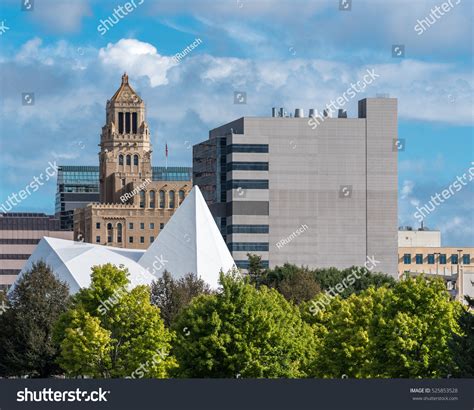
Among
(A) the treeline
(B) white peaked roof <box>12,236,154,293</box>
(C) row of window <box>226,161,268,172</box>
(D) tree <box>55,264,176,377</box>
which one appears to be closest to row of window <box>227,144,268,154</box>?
(C) row of window <box>226,161,268,172</box>

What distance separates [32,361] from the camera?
8719 centimetres

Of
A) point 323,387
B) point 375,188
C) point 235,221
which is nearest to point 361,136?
point 375,188

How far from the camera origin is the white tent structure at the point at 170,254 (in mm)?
123312

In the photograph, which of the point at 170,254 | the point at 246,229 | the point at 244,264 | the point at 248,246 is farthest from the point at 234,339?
the point at 246,229

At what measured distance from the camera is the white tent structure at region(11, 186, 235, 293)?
123312mm

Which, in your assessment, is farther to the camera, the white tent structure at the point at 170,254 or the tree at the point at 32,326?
the white tent structure at the point at 170,254

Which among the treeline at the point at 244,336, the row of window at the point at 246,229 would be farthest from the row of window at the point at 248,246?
the treeline at the point at 244,336

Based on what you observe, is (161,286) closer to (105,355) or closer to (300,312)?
(300,312)

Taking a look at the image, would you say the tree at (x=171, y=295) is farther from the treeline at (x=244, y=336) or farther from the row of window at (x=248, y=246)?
the row of window at (x=248, y=246)

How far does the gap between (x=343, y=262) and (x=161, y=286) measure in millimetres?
87926

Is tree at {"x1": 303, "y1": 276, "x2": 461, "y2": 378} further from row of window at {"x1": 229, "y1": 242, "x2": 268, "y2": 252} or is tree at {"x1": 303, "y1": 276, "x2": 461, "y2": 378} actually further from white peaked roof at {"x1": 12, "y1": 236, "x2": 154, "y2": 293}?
row of window at {"x1": 229, "y1": 242, "x2": 268, "y2": 252}

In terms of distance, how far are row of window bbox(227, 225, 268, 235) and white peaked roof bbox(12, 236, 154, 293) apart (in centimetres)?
4794

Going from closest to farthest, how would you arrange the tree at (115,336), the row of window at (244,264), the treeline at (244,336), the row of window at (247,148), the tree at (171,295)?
the treeline at (244,336)
the tree at (115,336)
the tree at (171,295)
the row of window at (244,264)
the row of window at (247,148)

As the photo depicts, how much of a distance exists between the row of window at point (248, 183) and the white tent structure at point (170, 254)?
160 feet
